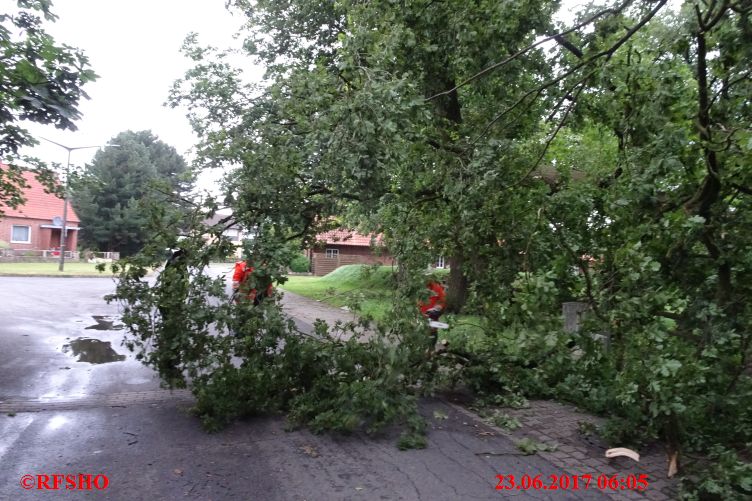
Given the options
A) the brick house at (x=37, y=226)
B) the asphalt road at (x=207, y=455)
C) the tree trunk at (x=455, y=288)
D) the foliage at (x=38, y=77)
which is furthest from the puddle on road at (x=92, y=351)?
the brick house at (x=37, y=226)

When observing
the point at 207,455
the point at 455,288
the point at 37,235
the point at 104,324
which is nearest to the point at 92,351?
the point at 104,324

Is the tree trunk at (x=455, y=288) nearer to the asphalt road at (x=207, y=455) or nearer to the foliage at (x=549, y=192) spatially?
the foliage at (x=549, y=192)

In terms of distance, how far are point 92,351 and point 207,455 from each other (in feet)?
19.2

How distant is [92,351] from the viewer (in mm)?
9453

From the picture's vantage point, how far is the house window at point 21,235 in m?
43.8

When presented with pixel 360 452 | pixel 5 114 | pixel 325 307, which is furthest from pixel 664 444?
pixel 325 307

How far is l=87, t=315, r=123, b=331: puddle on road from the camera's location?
39.1 feet

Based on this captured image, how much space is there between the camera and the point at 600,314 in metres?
4.61

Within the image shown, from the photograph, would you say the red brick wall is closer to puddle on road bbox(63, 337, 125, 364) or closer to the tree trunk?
puddle on road bbox(63, 337, 125, 364)

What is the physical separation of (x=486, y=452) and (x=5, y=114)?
7.14 metres

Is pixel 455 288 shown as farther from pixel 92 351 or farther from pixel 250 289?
pixel 92 351

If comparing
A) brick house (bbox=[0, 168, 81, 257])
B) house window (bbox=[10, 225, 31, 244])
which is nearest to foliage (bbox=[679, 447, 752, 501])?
brick house (bbox=[0, 168, 81, 257])

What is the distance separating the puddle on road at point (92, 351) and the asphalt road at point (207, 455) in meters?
1.46

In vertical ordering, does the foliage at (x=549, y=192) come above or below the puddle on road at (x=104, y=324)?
above
